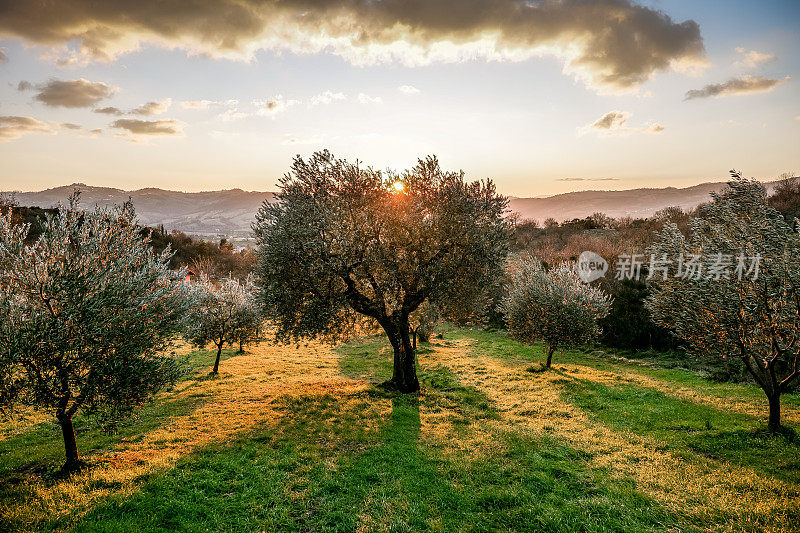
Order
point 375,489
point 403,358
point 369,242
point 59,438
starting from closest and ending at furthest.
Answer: point 375,489 < point 59,438 < point 369,242 < point 403,358

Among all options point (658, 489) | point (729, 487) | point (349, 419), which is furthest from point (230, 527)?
point (729, 487)

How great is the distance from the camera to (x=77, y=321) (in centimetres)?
1173

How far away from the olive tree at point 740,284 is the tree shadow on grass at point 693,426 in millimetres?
1782

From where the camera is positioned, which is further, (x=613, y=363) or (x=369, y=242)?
(x=613, y=363)

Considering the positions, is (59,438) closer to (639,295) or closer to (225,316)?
(225,316)

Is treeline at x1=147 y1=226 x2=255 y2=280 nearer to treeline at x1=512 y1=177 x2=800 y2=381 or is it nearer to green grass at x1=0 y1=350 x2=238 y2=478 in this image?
green grass at x1=0 y1=350 x2=238 y2=478

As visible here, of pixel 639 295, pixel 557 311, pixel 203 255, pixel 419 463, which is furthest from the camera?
pixel 203 255

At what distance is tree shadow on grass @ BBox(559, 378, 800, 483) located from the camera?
14.0m

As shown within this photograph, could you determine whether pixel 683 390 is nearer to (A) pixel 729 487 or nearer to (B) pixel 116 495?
(A) pixel 729 487

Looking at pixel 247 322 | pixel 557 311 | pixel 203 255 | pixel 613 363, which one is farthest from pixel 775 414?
pixel 203 255

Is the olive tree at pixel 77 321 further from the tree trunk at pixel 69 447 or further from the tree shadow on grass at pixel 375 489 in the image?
the tree shadow on grass at pixel 375 489

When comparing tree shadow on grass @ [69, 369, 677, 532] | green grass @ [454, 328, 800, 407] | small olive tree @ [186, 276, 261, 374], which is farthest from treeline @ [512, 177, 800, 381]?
small olive tree @ [186, 276, 261, 374]

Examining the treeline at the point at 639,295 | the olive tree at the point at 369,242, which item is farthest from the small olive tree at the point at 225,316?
the treeline at the point at 639,295

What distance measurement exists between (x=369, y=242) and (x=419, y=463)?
11.7m
